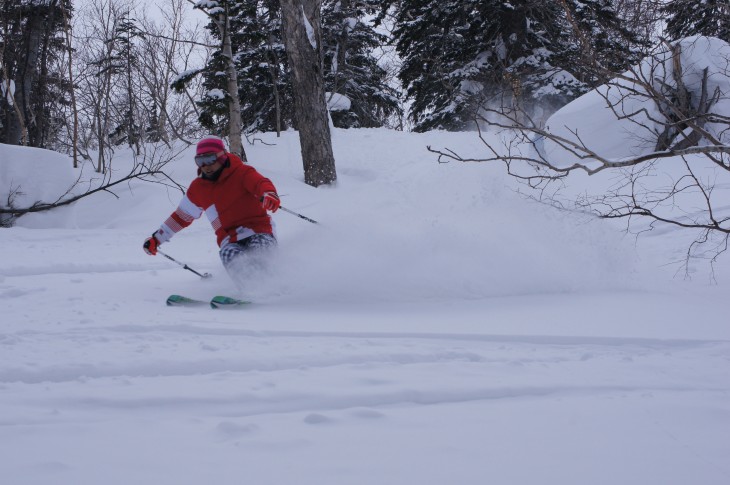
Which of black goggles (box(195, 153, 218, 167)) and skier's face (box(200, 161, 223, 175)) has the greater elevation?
black goggles (box(195, 153, 218, 167))

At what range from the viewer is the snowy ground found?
1.75 metres

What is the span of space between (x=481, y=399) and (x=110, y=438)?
1.42 metres

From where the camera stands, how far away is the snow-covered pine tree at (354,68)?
1811cm

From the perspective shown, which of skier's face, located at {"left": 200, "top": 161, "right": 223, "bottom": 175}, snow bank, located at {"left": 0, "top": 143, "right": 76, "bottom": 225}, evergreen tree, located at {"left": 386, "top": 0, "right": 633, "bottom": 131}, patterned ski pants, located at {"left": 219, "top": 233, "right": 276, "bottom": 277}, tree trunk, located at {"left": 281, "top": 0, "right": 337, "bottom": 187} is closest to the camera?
patterned ski pants, located at {"left": 219, "top": 233, "right": 276, "bottom": 277}

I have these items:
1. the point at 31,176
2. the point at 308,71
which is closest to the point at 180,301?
the point at 308,71

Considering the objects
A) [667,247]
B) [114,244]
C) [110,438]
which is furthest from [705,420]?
[114,244]

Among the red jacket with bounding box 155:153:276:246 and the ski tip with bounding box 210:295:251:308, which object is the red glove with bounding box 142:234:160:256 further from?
the ski tip with bounding box 210:295:251:308

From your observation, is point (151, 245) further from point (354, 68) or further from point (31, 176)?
point (354, 68)

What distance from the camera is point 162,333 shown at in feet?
10.4

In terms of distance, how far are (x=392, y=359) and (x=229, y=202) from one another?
2639 mm

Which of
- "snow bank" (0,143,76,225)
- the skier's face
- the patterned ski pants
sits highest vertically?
"snow bank" (0,143,76,225)

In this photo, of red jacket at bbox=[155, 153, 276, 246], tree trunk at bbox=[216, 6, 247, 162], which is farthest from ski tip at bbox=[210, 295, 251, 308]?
tree trunk at bbox=[216, 6, 247, 162]

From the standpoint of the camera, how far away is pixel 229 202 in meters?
4.80

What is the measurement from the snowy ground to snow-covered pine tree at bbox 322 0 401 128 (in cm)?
1353
